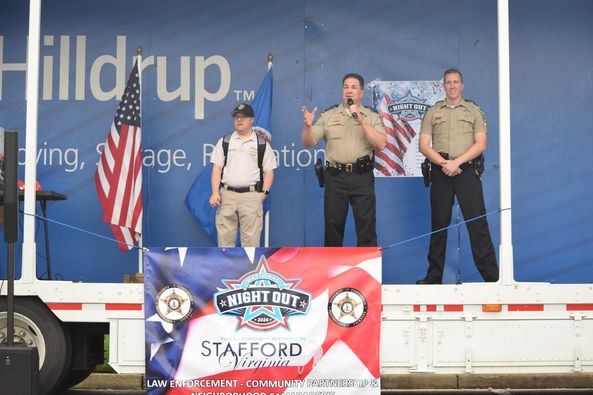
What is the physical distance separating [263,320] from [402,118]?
3.23 meters

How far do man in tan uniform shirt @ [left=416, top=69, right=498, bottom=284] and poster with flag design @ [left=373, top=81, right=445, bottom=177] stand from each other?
65 cm

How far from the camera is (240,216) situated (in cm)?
822

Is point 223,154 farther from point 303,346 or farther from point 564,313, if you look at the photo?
point 564,313

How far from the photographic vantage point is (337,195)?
26.5 ft

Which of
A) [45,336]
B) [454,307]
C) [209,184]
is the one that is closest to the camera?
[454,307]

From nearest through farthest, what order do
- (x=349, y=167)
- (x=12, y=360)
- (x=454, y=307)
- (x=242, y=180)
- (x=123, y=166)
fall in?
(x=12, y=360)
(x=454, y=307)
(x=349, y=167)
(x=242, y=180)
(x=123, y=166)

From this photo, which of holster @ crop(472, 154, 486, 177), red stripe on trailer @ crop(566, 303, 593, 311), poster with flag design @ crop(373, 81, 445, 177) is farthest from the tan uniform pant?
red stripe on trailer @ crop(566, 303, 593, 311)

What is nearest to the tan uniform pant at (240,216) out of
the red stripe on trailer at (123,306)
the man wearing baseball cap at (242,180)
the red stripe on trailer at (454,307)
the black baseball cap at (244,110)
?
the man wearing baseball cap at (242,180)

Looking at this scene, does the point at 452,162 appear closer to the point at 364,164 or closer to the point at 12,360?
the point at 364,164

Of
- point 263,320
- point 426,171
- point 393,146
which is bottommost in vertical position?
point 263,320

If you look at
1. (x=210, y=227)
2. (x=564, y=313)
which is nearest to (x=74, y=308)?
(x=210, y=227)

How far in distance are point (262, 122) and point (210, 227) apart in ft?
3.64

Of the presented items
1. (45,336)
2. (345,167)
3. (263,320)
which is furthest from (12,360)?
(345,167)

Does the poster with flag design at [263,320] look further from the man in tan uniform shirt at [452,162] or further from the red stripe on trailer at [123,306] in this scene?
the man in tan uniform shirt at [452,162]
